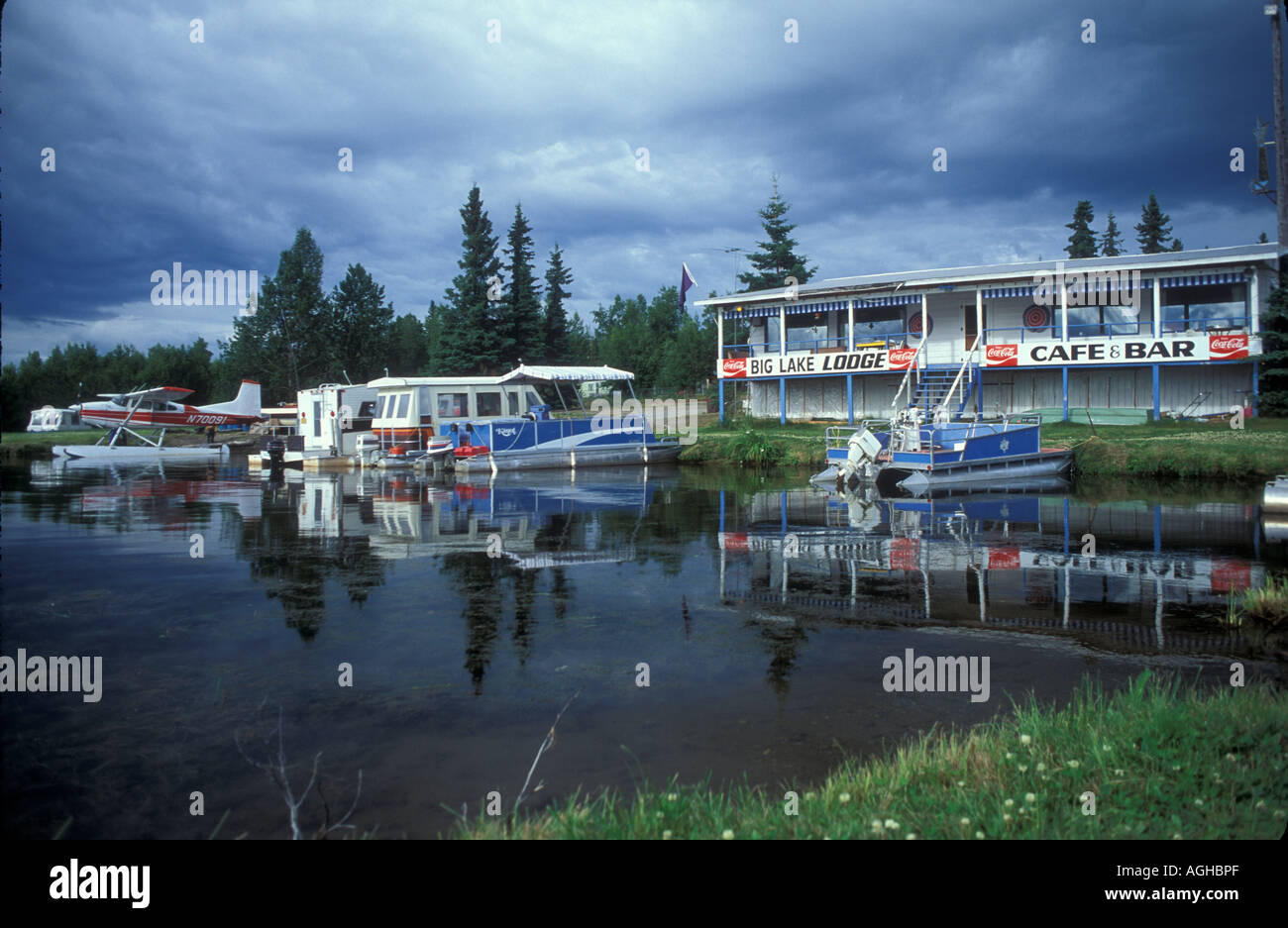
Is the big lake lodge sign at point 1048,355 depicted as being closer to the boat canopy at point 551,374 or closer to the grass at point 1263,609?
the boat canopy at point 551,374

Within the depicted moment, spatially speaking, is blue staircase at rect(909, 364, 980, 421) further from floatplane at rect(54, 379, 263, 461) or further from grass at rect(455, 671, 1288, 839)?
floatplane at rect(54, 379, 263, 461)

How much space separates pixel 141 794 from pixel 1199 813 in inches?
219

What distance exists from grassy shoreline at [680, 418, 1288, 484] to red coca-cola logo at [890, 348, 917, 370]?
4139mm

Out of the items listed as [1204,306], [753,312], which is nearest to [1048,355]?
[1204,306]

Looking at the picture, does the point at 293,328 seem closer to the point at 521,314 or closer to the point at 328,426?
the point at 521,314

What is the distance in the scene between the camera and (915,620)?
880cm

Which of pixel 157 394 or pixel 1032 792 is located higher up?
pixel 157 394

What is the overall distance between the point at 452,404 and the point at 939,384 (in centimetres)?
1733

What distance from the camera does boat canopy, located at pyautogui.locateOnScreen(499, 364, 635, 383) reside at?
29.9 meters

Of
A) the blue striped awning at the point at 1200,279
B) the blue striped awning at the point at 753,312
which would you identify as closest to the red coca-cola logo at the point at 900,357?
the blue striped awning at the point at 753,312

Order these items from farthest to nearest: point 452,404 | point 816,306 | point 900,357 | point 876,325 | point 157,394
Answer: point 157,394, point 876,325, point 816,306, point 900,357, point 452,404

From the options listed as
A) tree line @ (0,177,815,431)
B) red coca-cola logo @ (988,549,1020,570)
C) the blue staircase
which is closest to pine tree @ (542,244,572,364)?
tree line @ (0,177,815,431)

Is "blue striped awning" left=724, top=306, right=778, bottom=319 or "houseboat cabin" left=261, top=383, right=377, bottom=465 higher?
"blue striped awning" left=724, top=306, right=778, bottom=319

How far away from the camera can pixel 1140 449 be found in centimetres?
2422
